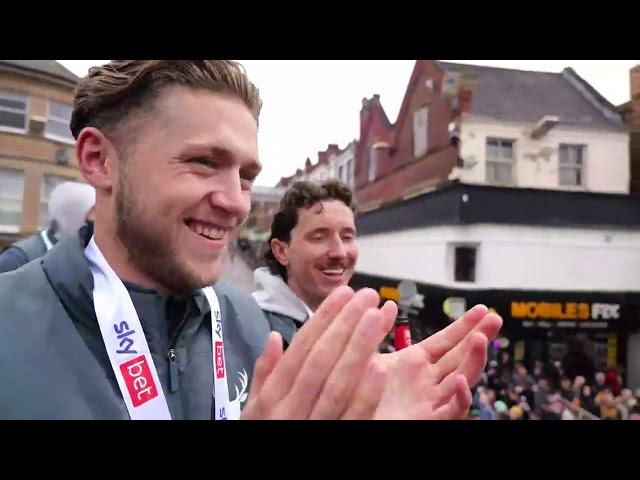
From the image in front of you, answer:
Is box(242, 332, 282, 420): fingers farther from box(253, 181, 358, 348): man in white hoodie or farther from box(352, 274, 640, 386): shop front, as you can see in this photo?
box(352, 274, 640, 386): shop front

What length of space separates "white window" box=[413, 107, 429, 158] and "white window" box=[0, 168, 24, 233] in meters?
2.80

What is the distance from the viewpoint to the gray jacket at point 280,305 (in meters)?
1.17

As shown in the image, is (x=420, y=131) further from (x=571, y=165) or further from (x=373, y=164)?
(x=571, y=165)

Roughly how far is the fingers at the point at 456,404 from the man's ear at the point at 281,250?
0.81 metres

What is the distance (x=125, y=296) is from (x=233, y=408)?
237mm

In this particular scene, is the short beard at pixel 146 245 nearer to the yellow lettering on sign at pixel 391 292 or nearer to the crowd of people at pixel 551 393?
the yellow lettering on sign at pixel 391 292

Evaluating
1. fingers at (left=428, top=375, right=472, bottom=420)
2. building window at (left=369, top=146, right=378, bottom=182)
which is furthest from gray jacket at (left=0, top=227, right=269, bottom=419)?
building window at (left=369, top=146, right=378, bottom=182)

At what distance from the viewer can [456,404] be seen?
593 mm

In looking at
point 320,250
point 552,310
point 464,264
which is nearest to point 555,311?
point 552,310

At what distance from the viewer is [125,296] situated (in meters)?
0.60

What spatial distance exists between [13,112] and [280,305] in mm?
1373
